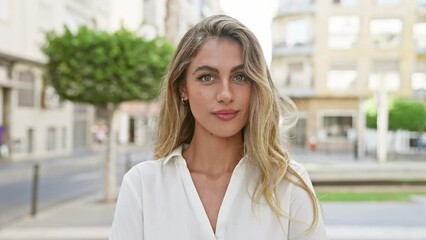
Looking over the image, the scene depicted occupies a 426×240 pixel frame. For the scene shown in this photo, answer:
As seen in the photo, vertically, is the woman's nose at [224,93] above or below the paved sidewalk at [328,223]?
above

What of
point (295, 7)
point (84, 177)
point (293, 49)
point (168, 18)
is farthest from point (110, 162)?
point (295, 7)

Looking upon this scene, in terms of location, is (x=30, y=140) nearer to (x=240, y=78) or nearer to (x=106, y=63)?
(x=106, y=63)

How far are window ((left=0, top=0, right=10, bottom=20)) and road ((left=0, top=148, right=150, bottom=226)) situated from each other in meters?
4.42

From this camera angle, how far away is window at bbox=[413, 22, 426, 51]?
1120 inches

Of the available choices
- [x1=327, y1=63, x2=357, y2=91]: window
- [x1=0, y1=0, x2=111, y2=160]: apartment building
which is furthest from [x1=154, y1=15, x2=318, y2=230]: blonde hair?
[x1=327, y1=63, x2=357, y2=91]: window

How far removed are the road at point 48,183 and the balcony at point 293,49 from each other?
1347 cm

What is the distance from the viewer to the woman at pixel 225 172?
4.77 feet

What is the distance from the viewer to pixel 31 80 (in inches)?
874

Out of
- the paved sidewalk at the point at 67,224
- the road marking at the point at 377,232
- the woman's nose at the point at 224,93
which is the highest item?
the woman's nose at the point at 224,93

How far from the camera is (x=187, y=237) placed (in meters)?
1.45

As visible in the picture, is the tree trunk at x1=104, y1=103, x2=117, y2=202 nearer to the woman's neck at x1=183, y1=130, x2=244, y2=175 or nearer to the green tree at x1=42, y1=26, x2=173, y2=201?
the green tree at x1=42, y1=26, x2=173, y2=201

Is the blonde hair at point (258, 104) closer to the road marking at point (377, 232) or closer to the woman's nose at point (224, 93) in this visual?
the woman's nose at point (224, 93)

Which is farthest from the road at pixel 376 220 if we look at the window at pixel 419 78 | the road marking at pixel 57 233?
the window at pixel 419 78

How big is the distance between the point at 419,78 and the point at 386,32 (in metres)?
2.87
